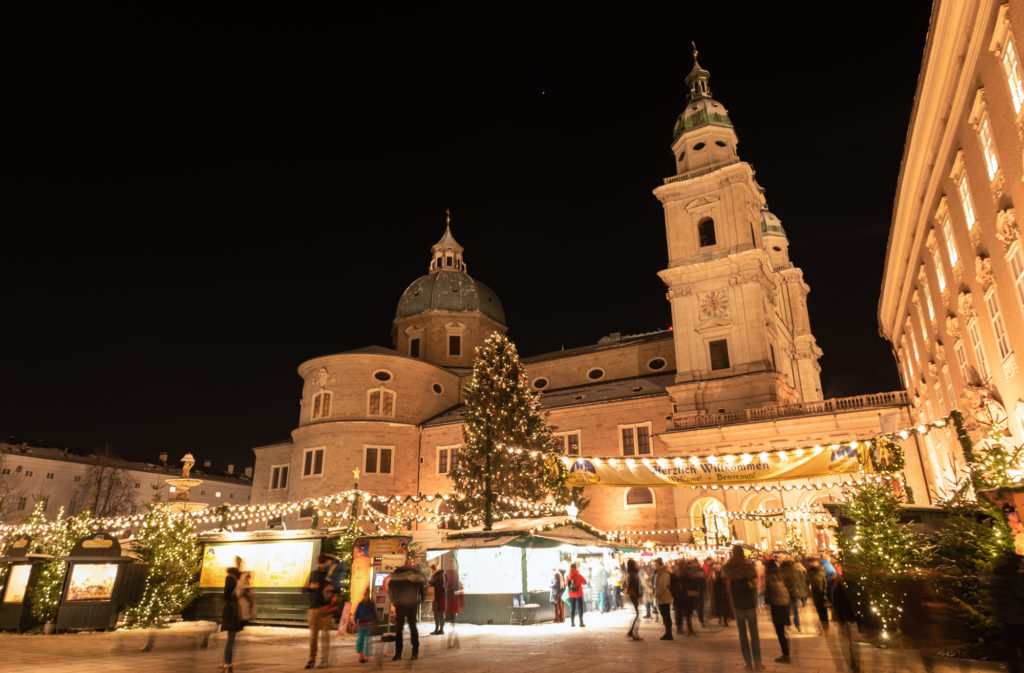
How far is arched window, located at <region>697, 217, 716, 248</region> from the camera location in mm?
38172

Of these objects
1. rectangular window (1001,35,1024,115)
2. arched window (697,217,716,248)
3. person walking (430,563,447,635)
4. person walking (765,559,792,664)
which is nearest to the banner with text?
person walking (430,563,447,635)

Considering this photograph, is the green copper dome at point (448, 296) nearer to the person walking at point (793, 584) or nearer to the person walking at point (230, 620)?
the person walking at point (793, 584)

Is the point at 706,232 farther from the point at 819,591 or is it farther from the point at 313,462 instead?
the point at 313,462

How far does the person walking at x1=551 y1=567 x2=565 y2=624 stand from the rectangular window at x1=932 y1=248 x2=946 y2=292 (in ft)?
48.3

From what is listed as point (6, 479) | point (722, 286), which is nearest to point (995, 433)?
point (722, 286)

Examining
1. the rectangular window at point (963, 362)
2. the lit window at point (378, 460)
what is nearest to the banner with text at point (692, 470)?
the rectangular window at point (963, 362)

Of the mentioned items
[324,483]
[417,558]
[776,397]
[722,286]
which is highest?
[722,286]

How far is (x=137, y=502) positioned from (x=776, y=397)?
73532mm

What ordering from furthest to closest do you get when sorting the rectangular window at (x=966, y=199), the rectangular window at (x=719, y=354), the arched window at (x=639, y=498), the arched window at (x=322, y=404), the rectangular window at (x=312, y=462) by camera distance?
the arched window at (x=322, y=404), the rectangular window at (x=312, y=462), the rectangular window at (x=719, y=354), the arched window at (x=639, y=498), the rectangular window at (x=966, y=199)

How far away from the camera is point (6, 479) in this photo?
63625 millimetres

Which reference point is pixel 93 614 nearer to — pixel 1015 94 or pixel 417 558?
pixel 417 558

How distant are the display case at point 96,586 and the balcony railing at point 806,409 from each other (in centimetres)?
2440

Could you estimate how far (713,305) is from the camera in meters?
36.5

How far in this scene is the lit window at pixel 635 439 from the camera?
37.4 meters
